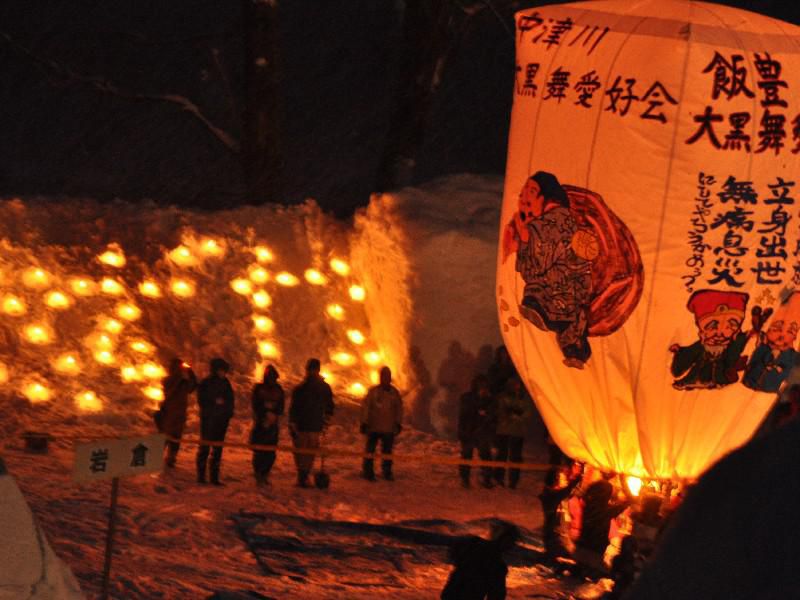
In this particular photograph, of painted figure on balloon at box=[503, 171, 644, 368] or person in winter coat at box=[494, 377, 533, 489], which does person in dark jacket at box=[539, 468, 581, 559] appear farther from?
person in winter coat at box=[494, 377, 533, 489]

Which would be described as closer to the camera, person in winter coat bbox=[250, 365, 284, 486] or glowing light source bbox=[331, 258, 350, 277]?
person in winter coat bbox=[250, 365, 284, 486]

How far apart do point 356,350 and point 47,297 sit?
3658 millimetres

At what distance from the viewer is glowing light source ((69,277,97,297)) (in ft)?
50.6

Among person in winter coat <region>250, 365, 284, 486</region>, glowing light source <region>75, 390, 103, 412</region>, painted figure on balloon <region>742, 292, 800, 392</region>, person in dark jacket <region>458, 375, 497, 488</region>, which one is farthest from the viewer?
glowing light source <region>75, 390, 103, 412</region>

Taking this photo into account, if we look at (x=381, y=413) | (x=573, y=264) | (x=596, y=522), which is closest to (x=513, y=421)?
(x=381, y=413)

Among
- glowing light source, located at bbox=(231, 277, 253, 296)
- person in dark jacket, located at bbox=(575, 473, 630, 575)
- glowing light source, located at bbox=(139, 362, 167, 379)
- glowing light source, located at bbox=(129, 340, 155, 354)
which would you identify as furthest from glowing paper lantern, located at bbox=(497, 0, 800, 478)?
glowing light source, located at bbox=(129, 340, 155, 354)

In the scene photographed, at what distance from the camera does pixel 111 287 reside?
51.1ft

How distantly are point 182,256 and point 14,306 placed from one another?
6.66ft

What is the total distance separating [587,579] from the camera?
1082 centimetres

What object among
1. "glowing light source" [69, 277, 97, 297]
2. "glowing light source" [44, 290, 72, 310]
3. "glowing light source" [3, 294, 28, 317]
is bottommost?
"glowing light source" [3, 294, 28, 317]

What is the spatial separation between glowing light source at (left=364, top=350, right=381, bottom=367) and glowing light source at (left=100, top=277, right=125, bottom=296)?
2992 millimetres

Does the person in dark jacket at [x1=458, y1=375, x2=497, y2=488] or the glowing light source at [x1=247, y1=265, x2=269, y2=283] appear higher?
the glowing light source at [x1=247, y1=265, x2=269, y2=283]

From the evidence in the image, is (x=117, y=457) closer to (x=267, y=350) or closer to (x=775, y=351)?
(x=775, y=351)

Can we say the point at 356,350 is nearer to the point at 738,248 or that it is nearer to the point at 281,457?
the point at 281,457
